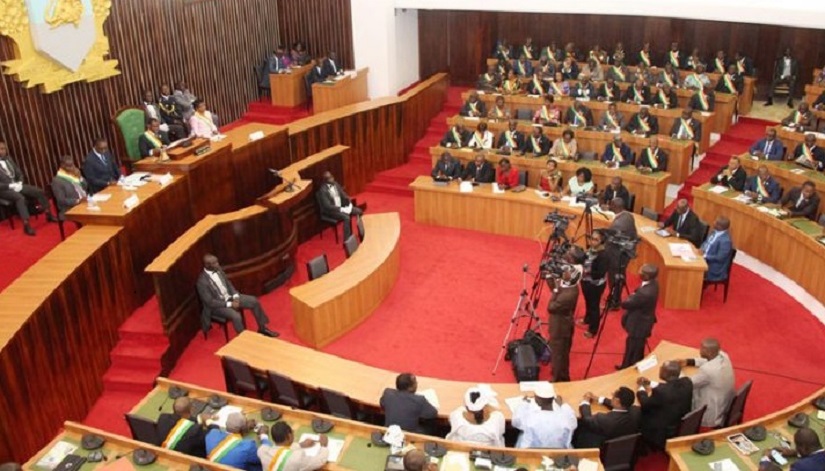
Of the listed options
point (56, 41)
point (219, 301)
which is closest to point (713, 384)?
point (219, 301)

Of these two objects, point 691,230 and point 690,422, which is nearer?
point 690,422

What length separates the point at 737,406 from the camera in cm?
705

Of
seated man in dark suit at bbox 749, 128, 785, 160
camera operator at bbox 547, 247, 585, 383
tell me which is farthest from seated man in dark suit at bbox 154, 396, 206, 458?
seated man in dark suit at bbox 749, 128, 785, 160

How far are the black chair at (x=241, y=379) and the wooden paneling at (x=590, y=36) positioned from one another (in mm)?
11619

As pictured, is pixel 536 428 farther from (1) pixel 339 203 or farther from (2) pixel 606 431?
(1) pixel 339 203

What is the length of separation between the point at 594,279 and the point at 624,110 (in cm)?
602

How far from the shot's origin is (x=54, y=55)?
10.9 metres

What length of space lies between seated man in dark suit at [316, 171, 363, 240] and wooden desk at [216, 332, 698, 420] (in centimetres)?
376

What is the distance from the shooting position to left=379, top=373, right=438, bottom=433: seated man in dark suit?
6.48 metres

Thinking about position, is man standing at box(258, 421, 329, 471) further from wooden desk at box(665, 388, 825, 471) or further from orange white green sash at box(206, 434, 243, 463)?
wooden desk at box(665, 388, 825, 471)

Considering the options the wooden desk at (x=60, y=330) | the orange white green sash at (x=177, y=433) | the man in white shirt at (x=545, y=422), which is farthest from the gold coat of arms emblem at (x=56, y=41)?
the man in white shirt at (x=545, y=422)

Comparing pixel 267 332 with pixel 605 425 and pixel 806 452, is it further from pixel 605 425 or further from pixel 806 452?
pixel 806 452

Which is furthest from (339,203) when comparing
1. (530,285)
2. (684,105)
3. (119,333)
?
(684,105)

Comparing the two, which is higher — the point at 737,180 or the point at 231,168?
the point at 231,168
